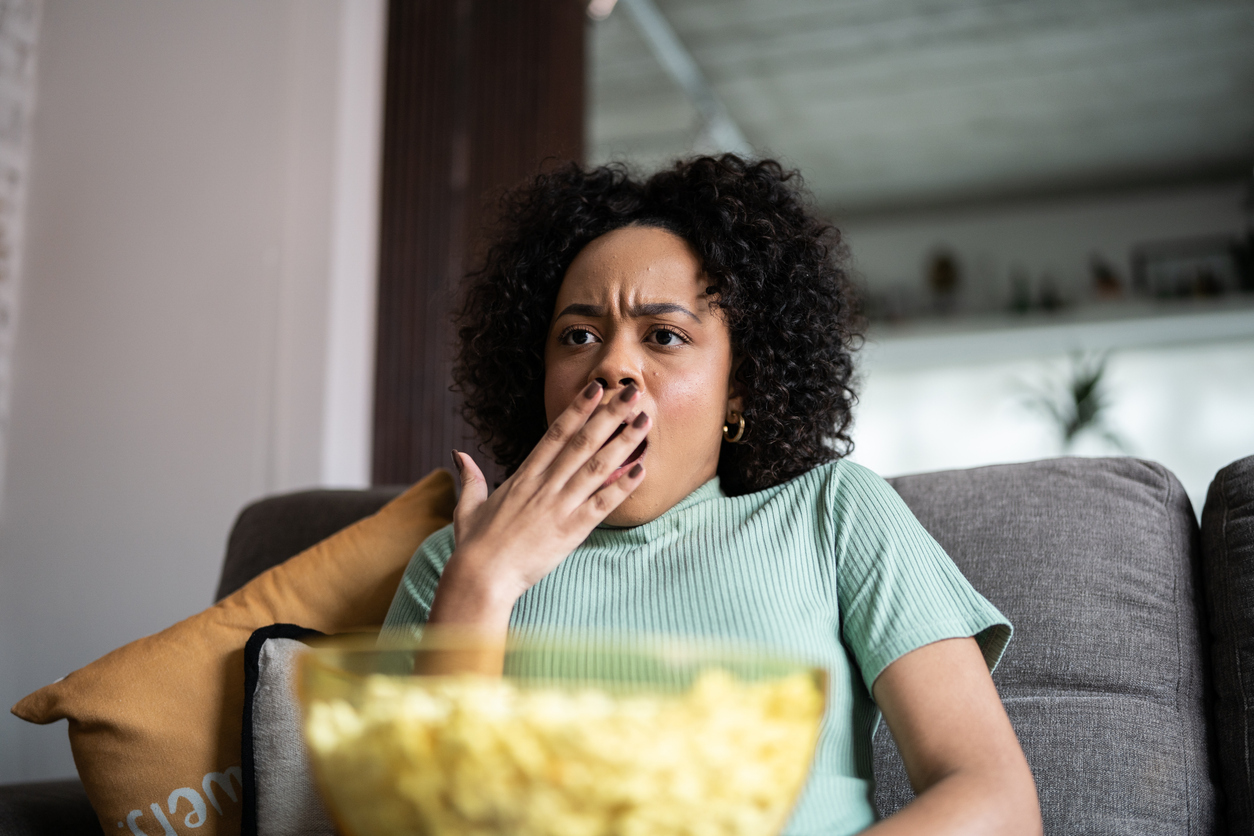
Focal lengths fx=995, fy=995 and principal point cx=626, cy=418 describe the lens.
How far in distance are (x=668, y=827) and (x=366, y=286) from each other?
2536 millimetres

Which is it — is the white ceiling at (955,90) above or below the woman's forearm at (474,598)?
above

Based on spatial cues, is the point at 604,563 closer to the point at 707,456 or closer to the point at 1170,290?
the point at 707,456

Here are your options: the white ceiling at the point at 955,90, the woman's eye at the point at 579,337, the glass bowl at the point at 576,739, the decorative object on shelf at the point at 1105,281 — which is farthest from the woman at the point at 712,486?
the decorative object on shelf at the point at 1105,281

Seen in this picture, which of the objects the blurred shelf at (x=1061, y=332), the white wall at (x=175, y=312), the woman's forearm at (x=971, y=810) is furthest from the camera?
the blurred shelf at (x=1061, y=332)

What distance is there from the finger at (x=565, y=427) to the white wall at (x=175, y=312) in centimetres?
188

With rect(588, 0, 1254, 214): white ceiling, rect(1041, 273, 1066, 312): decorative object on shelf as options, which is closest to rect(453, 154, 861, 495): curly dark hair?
rect(588, 0, 1254, 214): white ceiling

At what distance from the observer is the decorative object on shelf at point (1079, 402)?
18.3 feet

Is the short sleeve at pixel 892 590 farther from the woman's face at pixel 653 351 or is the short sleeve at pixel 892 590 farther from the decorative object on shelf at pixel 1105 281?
the decorative object on shelf at pixel 1105 281

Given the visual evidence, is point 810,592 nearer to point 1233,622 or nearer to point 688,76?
point 1233,622

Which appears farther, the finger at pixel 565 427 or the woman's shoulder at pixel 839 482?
the woman's shoulder at pixel 839 482

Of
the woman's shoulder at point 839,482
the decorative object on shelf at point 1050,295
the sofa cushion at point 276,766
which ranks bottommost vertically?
the sofa cushion at point 276,766

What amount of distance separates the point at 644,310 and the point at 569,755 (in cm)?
74

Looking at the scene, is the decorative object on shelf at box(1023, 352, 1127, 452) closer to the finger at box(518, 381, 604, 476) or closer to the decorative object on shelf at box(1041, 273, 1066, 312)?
the decorative object on shelf at box(1041, 273, 1066, 312)

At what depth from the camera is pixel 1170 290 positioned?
19.9 ft
